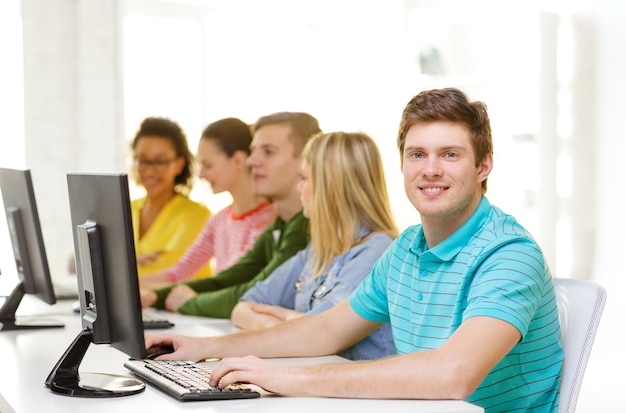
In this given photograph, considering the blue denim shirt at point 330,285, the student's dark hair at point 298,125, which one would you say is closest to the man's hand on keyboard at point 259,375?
the blue denim shirt at point 330,285

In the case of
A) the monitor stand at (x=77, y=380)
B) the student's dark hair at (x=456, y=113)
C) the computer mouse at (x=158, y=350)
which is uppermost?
the student's dark hair at (x=456, y=113)

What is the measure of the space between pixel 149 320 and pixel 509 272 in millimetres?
1520

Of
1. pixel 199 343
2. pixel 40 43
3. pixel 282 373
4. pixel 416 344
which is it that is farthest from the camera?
pixel 40 43

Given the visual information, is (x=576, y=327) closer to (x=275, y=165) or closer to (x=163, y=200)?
(x=275, y=165)

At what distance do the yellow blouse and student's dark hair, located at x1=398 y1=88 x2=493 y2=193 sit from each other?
239 centimetres

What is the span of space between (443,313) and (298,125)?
1.53 meters

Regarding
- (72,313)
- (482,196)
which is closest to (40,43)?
(72,313)

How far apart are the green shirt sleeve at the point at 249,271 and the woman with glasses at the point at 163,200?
26.4 inches

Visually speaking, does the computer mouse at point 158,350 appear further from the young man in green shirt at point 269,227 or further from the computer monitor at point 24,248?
the young man in green shirt at point 269,227

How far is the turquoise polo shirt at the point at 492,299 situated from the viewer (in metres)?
1.65

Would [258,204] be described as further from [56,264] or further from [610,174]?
[610,174]

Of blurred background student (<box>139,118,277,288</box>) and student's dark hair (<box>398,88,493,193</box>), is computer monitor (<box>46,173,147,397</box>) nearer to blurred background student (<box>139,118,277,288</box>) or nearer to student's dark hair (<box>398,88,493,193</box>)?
student's dark hair (<box>398,88,493,193</box>)

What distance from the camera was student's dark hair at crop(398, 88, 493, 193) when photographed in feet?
6.14

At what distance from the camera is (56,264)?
4449 millimetres
